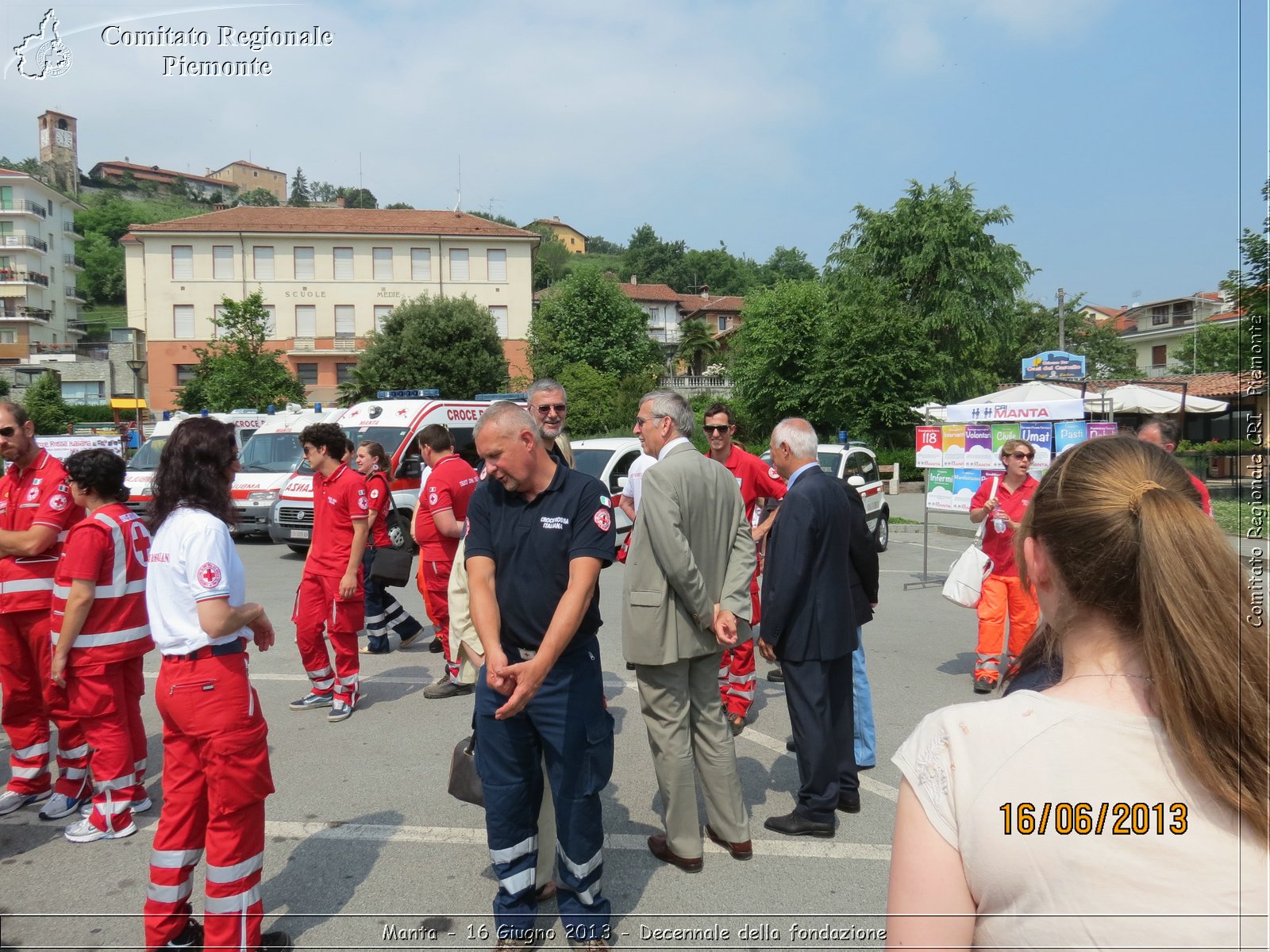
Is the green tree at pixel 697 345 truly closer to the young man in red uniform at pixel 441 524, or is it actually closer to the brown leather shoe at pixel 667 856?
the young man in red uniform at pixel 441 524

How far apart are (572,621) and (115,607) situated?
2.53 m

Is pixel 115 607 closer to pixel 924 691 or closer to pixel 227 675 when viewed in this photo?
pixel 227 675

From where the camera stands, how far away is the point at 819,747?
13.5ft

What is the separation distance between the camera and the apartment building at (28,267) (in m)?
75.7

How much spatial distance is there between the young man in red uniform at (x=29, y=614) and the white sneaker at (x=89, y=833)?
368 mm

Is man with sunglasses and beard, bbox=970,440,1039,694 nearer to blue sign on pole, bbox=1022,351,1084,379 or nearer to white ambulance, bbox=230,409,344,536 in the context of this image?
blue sign on pole, bbox=1022,351,1084,379

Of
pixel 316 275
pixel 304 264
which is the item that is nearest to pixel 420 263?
pixel 316 275

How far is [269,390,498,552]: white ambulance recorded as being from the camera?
1378 centimetres

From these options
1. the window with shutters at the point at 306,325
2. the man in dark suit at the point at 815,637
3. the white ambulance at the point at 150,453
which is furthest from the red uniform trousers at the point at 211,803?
the window with shutters at the point at 306,325

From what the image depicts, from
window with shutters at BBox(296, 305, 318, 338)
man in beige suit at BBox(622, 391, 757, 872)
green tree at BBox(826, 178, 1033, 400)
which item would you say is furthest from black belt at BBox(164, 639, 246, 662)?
window with shutters at BBox(296, 305, 318, 338)

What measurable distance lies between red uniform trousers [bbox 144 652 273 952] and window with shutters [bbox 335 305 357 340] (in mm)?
55052

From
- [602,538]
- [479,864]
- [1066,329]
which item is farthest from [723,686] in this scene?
[1066,329]

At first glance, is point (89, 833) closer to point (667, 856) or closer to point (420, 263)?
point (667, 856)

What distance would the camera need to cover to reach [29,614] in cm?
445
